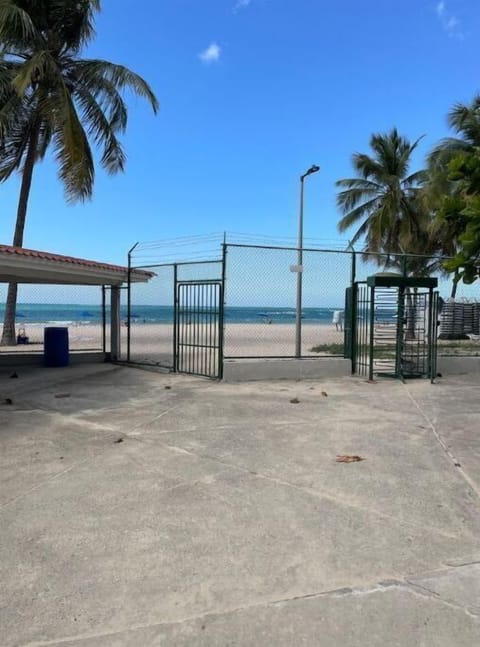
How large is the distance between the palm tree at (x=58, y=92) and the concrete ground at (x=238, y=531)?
1057 centimetres

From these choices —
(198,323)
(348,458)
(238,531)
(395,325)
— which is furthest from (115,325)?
(238,531)

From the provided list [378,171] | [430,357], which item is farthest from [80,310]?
[430,357]

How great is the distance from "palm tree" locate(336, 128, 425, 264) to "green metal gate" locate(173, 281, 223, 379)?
13.6m

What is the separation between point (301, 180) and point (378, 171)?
1010 centimetres

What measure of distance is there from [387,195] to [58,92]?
14775 millimetres

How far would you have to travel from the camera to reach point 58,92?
15.0 meters

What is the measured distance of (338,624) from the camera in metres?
2.49

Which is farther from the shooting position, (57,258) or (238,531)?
(57,258)

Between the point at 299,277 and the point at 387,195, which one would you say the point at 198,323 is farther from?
the point at 387,195

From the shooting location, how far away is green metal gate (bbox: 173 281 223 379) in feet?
34.1

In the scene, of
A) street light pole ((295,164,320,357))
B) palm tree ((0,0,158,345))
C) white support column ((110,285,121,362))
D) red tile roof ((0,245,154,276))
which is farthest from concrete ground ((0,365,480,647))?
palm tree ((0,0,158,345))

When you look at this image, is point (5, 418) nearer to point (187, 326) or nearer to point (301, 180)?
point (187, 326)

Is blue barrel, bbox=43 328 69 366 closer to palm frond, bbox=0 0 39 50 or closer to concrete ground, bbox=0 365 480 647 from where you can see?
concrete ground, bbox=0 365 480 647

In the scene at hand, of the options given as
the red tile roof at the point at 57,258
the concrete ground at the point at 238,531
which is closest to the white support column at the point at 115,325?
the red tile roof at the point at 57,258
